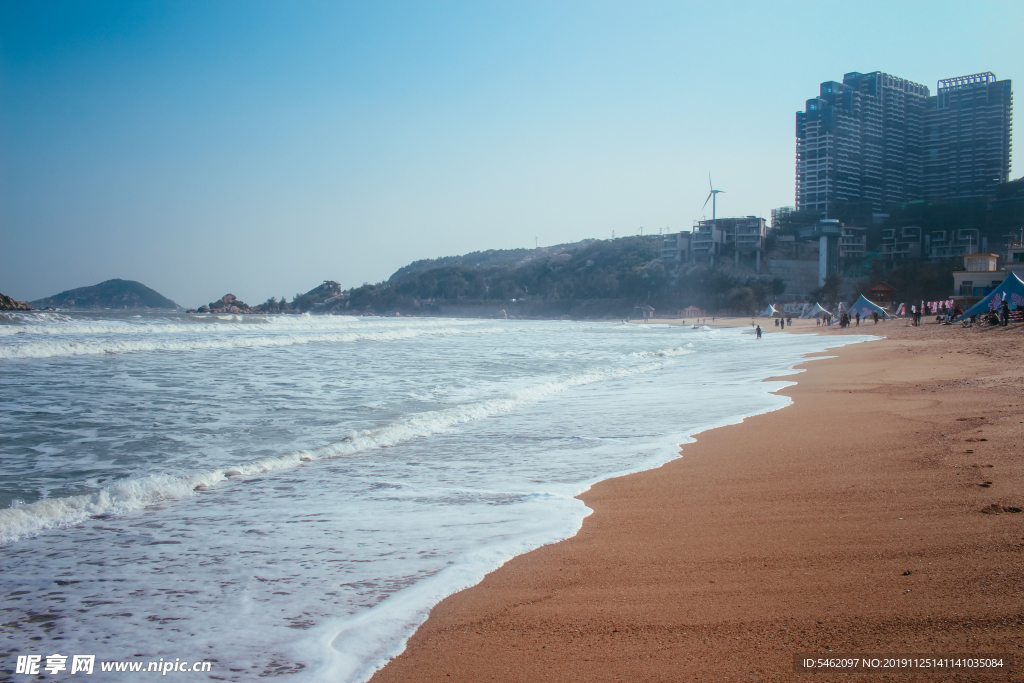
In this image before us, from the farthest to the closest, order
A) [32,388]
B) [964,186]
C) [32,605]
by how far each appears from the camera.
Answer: [964,186] < [32,388] < [32,605]

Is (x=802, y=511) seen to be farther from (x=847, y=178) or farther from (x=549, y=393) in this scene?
(x=847, y=178)

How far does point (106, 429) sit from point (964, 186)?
5325 inches

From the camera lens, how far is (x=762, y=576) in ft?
8.58

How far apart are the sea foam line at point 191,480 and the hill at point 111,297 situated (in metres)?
98.0

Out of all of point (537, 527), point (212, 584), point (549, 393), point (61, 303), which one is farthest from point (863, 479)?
point (61, 303)

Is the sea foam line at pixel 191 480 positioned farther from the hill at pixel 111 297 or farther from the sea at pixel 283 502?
the hill at pixel 111 297

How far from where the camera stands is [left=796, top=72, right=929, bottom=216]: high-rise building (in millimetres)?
106250

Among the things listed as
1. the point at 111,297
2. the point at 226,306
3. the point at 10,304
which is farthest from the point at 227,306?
the point at 10,304

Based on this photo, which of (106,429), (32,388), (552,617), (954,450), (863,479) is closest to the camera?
(552,617)

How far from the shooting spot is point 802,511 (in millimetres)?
3443

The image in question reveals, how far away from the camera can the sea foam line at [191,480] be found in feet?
12.1

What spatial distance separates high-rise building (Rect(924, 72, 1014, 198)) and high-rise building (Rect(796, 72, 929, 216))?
2341 millimetres

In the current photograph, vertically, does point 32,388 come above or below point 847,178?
below

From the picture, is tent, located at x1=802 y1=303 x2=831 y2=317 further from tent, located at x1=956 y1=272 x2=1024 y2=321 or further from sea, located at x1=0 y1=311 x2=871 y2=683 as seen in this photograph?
sea, located at x1=0 y1=311 x2=871 y2=683
